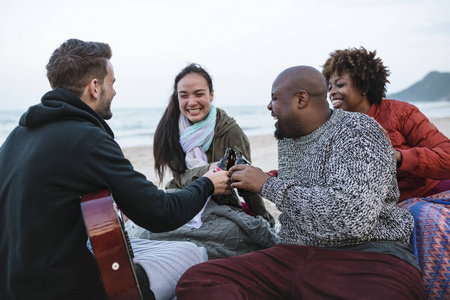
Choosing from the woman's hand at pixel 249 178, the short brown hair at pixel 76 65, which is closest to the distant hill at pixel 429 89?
the woman's hand at pixel 249 178

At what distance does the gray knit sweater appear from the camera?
7.55 feet

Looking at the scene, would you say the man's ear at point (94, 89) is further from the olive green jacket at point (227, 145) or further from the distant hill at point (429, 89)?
the distant hill at point (429, 89)

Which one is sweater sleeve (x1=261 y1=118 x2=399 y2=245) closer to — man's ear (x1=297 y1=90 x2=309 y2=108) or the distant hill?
man's ear (x1=297 y1=90 x2=309 y2=108)

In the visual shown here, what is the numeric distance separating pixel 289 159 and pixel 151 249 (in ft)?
4.58

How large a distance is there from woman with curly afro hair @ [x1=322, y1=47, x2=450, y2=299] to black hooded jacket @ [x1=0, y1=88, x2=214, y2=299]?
196 centimetres

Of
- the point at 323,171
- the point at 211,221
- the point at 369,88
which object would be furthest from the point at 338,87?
the point at 211,221

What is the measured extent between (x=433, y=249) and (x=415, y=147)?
1.16 metres

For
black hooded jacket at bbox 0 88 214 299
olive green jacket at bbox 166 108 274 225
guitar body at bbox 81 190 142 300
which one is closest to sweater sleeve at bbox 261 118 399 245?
black hooded jacket at bbox 0 88 214 299

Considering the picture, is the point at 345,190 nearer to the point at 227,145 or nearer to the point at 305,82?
the point at 305,82

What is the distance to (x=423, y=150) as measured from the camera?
→ 10.8ft

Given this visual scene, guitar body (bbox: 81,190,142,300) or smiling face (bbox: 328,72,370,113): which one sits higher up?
smiling face (bbox: 328,72,370,113)

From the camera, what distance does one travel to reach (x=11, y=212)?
7.04 ft

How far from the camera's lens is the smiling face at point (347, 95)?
13.1 ft

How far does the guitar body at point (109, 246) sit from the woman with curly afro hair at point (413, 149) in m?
1.97
